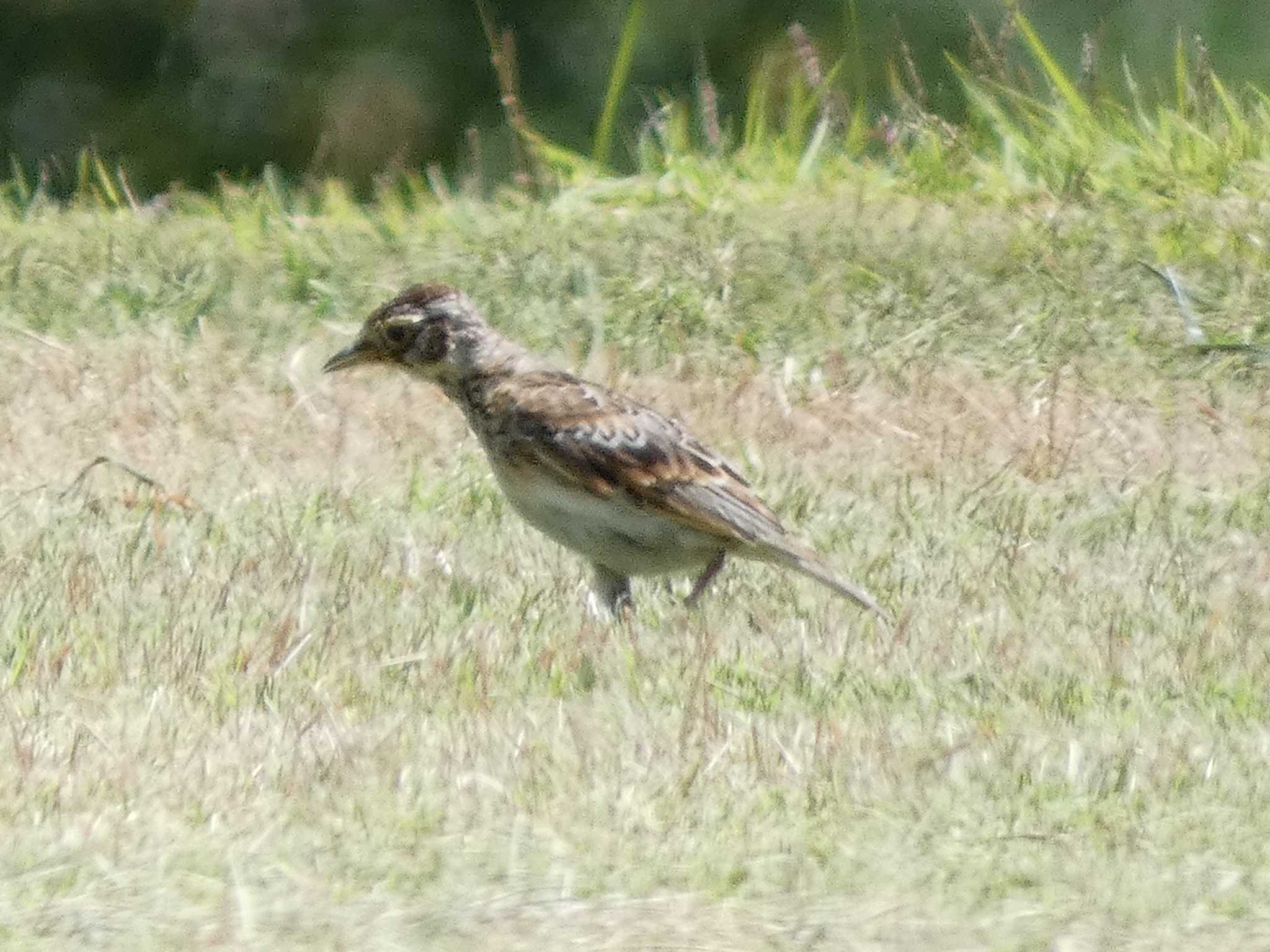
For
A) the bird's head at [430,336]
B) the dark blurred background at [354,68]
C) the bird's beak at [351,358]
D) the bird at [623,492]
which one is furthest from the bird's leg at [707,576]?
the dark blurred background at [354,68]

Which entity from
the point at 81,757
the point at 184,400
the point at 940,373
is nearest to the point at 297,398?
the point at 184,400

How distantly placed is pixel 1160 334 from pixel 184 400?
11.2ft

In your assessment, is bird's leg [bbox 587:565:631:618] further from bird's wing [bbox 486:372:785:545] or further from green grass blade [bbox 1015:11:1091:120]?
green grass blade [bbox 1015:11:1091:120]

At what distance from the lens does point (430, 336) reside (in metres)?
7.19

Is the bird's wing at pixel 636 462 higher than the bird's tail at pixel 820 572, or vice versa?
the bird's wing at pixel 636 462

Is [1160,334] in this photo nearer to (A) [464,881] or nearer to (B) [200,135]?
(A) [464,881]

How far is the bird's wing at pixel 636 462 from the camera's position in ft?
21.6

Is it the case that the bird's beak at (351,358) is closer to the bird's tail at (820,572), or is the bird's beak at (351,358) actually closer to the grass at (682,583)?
the grass at (682,583)

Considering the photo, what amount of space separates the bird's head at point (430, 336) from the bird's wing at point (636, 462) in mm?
379

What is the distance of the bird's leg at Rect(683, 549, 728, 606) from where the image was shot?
6688 millimetres

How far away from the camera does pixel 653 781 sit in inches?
203

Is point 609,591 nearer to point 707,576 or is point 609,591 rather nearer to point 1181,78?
point 707,576

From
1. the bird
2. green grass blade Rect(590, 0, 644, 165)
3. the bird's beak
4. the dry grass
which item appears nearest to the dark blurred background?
green grass blade Rect(590, 0, 644, 165)

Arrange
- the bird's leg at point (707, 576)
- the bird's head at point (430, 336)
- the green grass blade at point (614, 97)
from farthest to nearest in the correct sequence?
the green grass blade at point (614, 97) → the bird's head at point (430, 336) → the bird's leg at point (707, 576)
